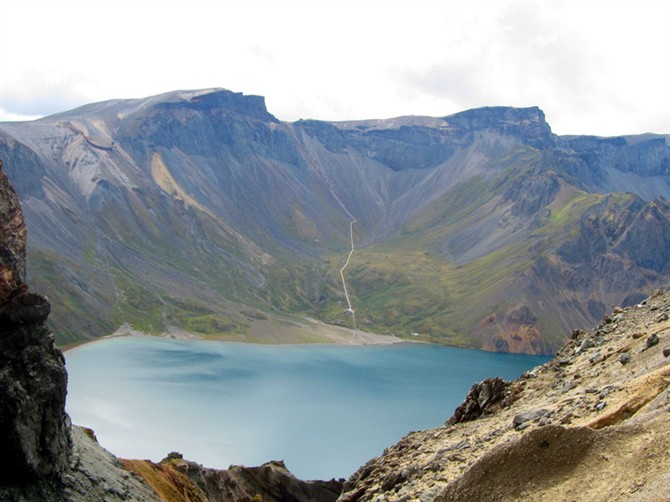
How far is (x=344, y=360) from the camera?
193875mm

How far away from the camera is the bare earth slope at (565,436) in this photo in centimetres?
1784

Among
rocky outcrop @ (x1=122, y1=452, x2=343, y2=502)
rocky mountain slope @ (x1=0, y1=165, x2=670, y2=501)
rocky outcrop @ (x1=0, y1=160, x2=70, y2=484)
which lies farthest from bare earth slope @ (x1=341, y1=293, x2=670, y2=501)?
rocky outcrop @ (x1=122, y1=452, x2=343, y2=502)

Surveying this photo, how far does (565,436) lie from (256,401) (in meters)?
119

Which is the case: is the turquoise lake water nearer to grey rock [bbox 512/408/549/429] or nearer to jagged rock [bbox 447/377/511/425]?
jagged rock [bbox 447/377/511/425]

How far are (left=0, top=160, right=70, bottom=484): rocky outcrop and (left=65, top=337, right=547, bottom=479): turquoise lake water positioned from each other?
62438 millimetres

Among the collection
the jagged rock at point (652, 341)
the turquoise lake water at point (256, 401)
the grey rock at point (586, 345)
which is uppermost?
the turquoise lake water at point (256, 401)

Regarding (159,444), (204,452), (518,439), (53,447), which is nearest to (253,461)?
(204,452)

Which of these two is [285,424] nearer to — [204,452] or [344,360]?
[204,452]

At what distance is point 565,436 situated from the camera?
19.2 meters

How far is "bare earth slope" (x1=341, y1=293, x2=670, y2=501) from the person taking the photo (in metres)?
17.8

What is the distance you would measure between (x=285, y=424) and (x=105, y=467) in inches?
3078

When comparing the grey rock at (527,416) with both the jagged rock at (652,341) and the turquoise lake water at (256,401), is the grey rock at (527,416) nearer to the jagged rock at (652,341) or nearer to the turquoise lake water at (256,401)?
the jagged rock at (652,341)

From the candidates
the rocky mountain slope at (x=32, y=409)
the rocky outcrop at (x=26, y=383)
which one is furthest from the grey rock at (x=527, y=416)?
the rocky outcrop at (x=26, y=383)

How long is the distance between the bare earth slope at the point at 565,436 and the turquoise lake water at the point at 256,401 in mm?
66188
